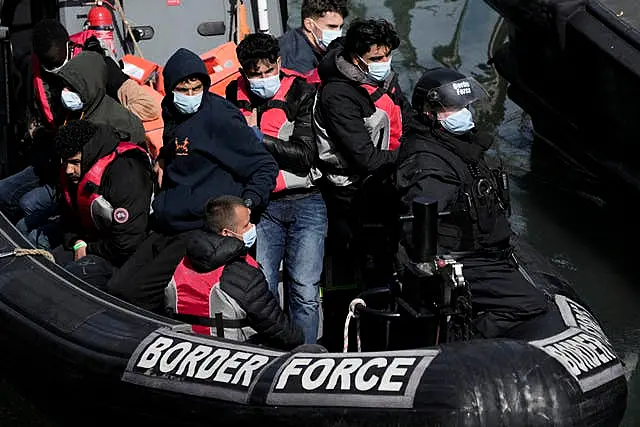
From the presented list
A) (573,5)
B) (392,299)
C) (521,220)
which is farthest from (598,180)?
(392,299)

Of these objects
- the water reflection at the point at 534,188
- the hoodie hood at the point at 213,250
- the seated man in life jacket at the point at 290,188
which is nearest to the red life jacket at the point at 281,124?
the seated man in life jacket at the point at 290,188

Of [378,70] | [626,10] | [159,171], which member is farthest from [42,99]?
[626,10]

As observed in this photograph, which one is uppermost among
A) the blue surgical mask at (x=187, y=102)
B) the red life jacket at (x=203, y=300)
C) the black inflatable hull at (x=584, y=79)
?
the blue surgical mask at (x=187, y=102)

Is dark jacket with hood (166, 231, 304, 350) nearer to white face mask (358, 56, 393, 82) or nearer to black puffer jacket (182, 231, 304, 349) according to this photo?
black puffer jacket (182, 231, 304, 349)

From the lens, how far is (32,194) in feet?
18.3

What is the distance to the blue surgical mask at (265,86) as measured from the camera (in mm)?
4797

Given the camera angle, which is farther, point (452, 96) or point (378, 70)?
point (378, 70)

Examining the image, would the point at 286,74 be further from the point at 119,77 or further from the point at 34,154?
the point at 34,154

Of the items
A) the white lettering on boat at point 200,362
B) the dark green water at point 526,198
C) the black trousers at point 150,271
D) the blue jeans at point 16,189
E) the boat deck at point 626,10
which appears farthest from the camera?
the boat deck at point 626,10

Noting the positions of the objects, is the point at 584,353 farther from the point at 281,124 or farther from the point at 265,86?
the point at 265,86

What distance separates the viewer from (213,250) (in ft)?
13.7

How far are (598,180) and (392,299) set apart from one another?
10.5 feet

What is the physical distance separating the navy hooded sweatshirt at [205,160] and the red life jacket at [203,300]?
0.31 meters

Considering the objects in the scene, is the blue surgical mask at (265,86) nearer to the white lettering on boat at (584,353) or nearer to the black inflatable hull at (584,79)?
the white lettering on boat at (584,353)
